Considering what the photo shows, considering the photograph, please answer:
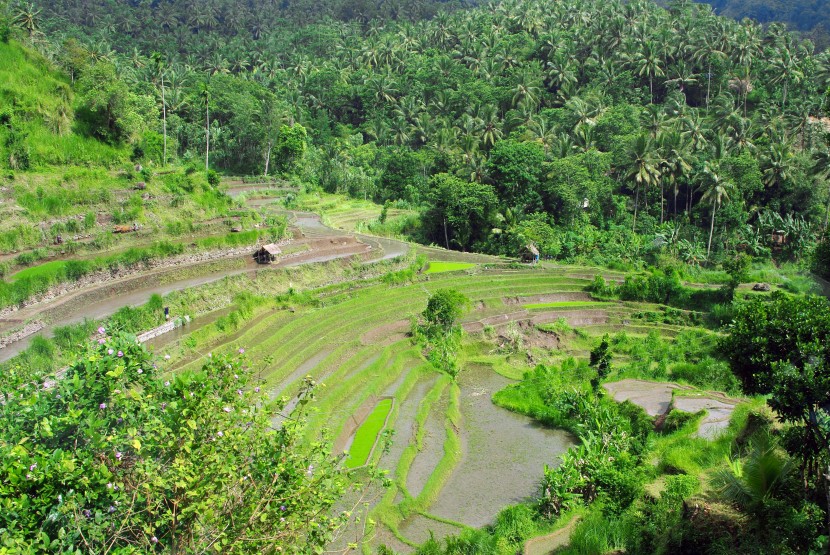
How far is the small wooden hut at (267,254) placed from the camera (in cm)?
3653

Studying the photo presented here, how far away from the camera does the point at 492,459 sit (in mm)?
23469

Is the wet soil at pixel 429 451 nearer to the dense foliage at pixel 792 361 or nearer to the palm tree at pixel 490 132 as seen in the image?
the dense foliage at pixel 792 361

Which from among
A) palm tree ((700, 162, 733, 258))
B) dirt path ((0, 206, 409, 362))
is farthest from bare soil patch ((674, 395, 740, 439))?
palm tree ((700, 162, 733, 258))

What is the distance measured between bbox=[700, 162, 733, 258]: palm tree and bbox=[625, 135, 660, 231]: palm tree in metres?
3.92

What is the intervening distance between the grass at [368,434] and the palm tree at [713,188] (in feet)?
128

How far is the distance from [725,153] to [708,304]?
22.2 m

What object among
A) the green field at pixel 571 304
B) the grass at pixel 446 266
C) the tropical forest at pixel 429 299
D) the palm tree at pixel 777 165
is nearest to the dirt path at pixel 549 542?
the tropical forest at pixel 429 299

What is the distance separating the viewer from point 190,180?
41.7 m

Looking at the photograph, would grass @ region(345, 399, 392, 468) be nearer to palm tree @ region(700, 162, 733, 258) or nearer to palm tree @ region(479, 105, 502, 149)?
palm tree @ region(700, 162, 733, 258)

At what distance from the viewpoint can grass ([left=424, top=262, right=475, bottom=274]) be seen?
143 ft

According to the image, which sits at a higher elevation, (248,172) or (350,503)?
(248,172)

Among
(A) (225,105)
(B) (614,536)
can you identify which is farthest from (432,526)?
(A) (225,105)

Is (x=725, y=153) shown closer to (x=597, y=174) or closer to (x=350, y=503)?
(x=597, y=174)

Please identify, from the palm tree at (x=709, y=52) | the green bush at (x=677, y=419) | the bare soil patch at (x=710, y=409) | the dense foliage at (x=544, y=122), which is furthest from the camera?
the palm tree at (x=709, y=52)
